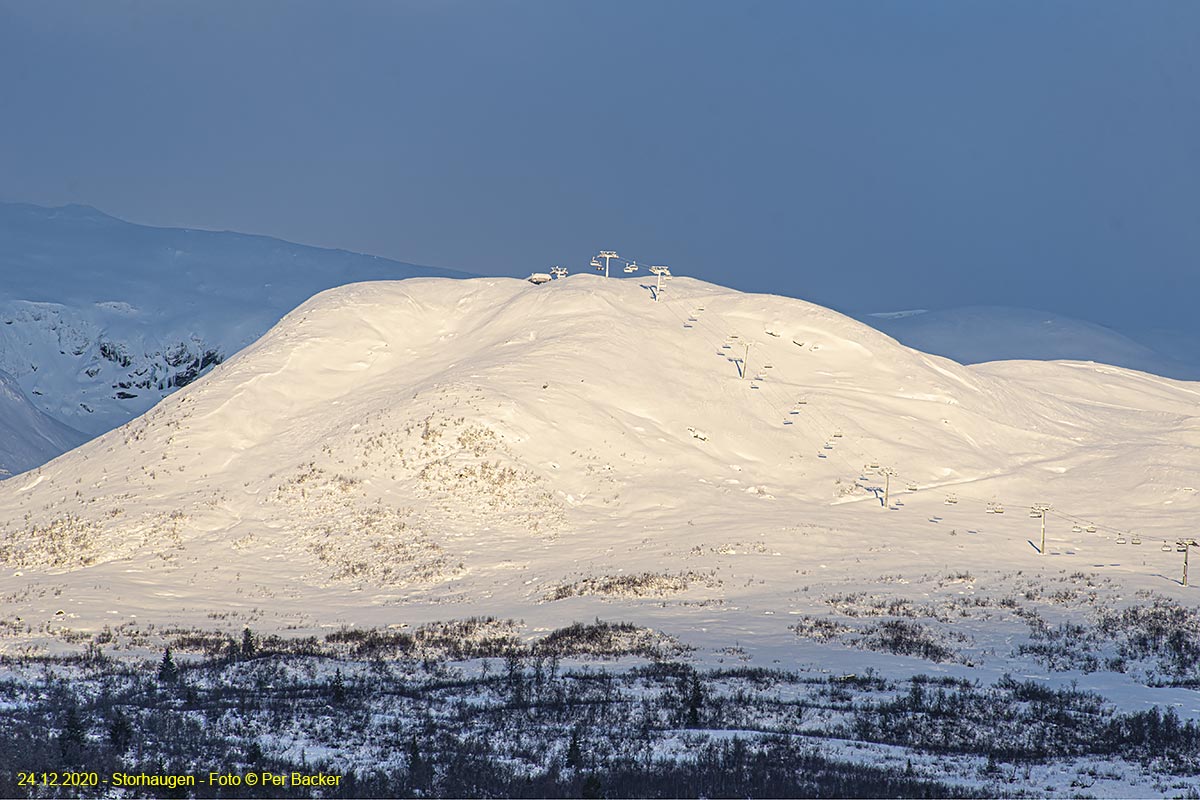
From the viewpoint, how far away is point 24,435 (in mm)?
134875

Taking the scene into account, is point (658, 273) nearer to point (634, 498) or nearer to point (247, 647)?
point (634, 498)

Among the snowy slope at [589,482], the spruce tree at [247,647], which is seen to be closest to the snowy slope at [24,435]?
the snowy slope at [589,482]

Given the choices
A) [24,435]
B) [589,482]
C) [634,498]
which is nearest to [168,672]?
[634,498]

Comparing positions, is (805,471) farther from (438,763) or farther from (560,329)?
(438,763)

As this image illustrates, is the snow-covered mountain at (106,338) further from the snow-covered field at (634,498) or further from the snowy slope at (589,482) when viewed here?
the snow-covered field at (634,498)

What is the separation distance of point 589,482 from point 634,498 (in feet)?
10.7

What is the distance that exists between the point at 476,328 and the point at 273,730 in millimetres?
78637

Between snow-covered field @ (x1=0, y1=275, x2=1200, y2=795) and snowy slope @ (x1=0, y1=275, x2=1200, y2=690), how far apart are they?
27cm

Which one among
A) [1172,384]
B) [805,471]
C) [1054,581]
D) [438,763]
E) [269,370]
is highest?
[1172,384]

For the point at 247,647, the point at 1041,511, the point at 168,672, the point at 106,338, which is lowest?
the point at 168,672

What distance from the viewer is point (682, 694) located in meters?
35.8

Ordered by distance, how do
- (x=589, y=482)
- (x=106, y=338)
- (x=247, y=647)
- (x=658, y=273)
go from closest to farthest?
(x=247, y=647) → (x=589, y=482) → (x=658, y=273) → (x=106, y=338)

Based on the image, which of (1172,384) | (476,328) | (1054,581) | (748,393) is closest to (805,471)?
A: (748,393)

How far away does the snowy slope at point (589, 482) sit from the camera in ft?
196
